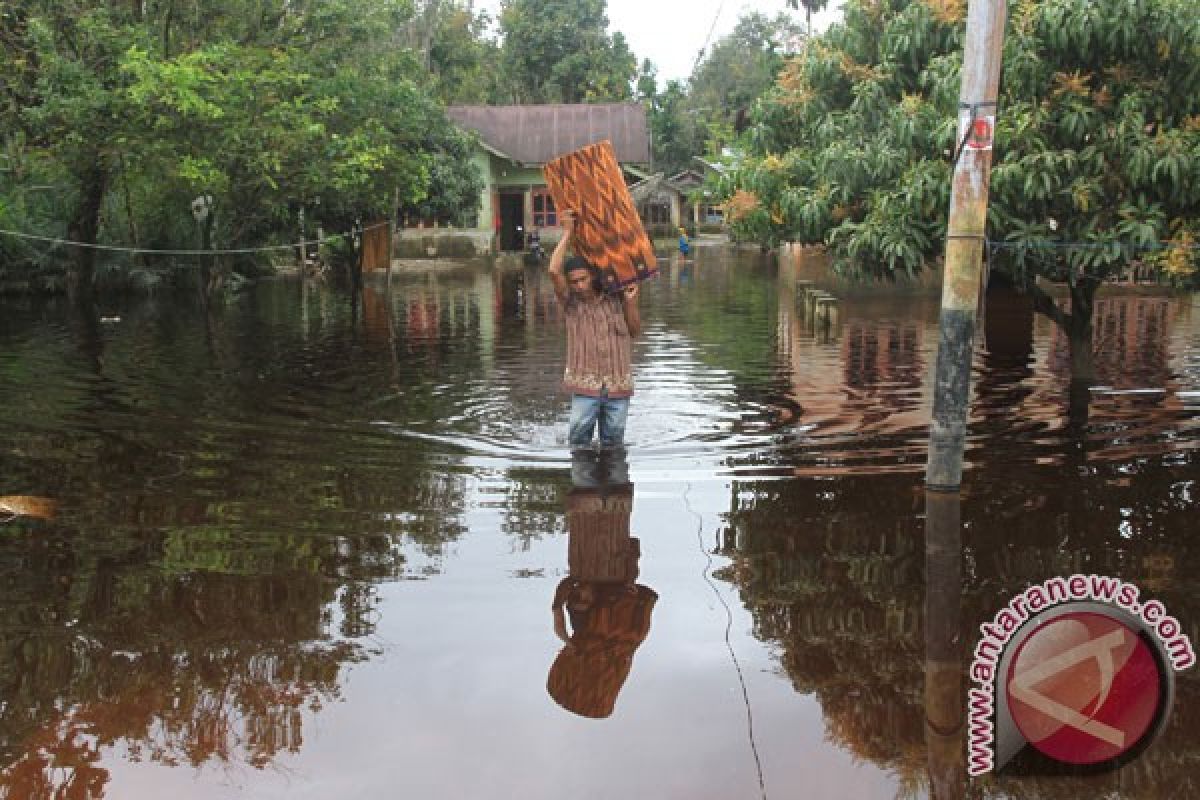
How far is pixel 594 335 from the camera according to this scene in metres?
7.67

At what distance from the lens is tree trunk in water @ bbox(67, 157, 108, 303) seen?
2157cm

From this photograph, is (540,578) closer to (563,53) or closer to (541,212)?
(541,212)

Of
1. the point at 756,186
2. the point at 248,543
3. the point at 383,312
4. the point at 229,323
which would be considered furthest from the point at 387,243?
the point at 248,543

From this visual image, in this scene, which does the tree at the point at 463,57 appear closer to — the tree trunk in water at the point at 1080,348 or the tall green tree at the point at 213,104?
the tall green tree at the point at 213,104

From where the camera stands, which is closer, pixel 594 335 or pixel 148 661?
pixel 148 661

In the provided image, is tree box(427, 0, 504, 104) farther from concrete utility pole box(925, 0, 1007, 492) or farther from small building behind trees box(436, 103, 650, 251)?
concrete utility pole box(925, 0, 1007, 492)

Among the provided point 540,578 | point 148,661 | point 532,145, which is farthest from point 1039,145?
point 532,145

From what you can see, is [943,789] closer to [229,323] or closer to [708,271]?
[229,323]

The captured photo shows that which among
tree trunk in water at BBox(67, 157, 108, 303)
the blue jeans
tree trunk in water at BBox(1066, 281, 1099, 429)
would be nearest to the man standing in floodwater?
the blue jeans

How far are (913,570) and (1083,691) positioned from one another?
180cm

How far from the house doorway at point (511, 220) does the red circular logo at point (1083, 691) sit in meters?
42.5

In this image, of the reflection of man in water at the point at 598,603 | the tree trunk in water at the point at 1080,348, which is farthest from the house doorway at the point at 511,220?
the reflection of man in water at the point at 598,603

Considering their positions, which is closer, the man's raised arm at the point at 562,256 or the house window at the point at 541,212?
the man's raised arm at the point at 562,256

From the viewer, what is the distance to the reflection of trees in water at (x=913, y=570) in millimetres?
3826
